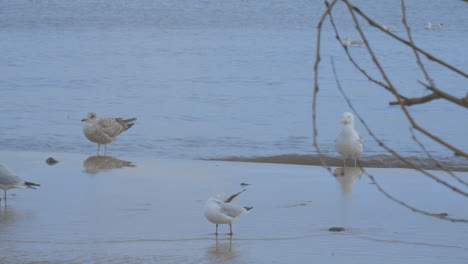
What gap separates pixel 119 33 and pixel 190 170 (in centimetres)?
2813

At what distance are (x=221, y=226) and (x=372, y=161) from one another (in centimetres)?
482

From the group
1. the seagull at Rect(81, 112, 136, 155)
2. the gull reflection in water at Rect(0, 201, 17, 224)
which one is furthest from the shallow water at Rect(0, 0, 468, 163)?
the gull reflection in water at Rect(0, 201, 17, 224)

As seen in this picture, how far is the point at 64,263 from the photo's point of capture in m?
5.36

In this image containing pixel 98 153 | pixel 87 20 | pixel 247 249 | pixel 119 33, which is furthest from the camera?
pixel 87 20

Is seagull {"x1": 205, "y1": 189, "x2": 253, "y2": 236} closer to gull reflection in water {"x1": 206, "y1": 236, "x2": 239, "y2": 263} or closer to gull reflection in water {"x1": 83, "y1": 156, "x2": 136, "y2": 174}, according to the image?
gull reflection in water {"x1": 206, "y1": 236, "x2": 239, "y2": 263}

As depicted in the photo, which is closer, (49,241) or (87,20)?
(49,241)

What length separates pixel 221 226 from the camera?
655 centimetres

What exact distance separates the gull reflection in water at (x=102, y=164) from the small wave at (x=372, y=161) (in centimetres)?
169

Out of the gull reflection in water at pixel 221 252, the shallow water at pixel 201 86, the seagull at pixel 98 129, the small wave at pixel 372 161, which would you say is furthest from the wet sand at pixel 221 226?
the shallow water at pixel 201 86

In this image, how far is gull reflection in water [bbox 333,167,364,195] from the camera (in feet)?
27.0

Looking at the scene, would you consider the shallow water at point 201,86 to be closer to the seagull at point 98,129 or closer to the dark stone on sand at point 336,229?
the seagull at point 98,129

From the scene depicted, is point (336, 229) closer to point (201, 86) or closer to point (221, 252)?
point (221, 252)

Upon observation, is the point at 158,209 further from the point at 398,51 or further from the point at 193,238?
the point at 398,51

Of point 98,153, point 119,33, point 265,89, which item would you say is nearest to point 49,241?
point 98,153
